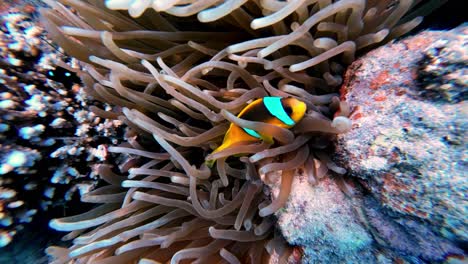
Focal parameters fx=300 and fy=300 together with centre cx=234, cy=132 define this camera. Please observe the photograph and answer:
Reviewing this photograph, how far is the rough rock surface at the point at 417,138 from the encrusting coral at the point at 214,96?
0.11 meters

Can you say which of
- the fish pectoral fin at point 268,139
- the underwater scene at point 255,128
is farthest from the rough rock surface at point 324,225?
the fish pectoral fin at point 268,139

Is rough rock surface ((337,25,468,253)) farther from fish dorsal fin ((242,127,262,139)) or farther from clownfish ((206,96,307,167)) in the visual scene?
fish dorsal fin ((242,127,262,139))

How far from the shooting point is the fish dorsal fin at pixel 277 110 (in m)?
1.09

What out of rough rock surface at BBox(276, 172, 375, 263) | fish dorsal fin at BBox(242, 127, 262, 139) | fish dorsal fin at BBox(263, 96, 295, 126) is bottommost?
rough rock surface at BBox(276, 172, 375, 263)

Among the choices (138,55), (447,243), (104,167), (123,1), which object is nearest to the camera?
(447,243)

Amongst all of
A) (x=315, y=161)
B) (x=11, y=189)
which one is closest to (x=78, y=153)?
(x=11, y=189)

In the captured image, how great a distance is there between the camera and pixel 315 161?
1201mm

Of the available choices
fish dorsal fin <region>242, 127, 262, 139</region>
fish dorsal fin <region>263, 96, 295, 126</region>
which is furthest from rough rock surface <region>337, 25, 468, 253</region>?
fish dorsal fin <region>242, 127, 262, 139</region>

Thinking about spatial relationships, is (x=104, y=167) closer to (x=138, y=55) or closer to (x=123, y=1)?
(x=138, y=55)

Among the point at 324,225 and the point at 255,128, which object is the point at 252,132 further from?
the point at 324,225

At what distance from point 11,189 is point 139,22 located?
4.07 feet

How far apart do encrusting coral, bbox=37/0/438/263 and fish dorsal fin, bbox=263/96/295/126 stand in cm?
4

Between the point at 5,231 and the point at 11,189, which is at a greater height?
the point at 11,189

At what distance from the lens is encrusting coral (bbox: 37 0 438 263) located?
115cm
